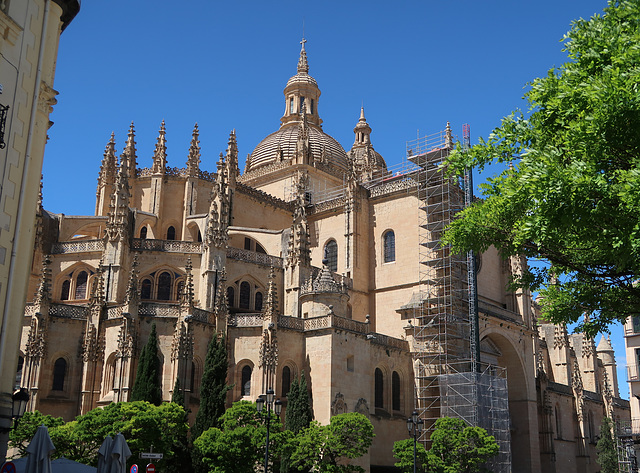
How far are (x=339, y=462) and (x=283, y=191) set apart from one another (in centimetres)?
2709

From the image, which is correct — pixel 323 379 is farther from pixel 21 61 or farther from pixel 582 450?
pixel 582 450

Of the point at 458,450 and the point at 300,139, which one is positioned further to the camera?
the point at 300,139

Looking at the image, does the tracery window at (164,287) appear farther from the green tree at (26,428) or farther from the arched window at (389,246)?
the arched window at (389,246)

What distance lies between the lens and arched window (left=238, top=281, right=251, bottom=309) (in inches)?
1635

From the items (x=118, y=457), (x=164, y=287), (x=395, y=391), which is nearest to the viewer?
(x=118, y=457)

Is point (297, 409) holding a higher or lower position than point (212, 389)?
lower

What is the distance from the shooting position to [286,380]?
36.7 m

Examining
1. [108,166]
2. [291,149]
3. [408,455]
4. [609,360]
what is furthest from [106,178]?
[609,360]

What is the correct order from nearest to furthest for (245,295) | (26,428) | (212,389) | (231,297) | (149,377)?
(26,428)
(149,377)
(212,389)
(231,297)
(245,295)

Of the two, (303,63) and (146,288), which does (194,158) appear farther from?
(303,63)

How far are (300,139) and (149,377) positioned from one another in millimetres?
29799

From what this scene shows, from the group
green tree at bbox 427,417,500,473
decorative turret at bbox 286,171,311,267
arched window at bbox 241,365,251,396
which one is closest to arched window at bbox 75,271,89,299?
arched window at bbox 241,365,251,396

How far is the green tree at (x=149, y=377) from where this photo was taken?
1254 inches

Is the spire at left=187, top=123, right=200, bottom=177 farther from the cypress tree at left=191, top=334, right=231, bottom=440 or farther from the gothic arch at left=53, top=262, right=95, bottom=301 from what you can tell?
the cypress tree at left=191, top=334, right=231, bottom=440
